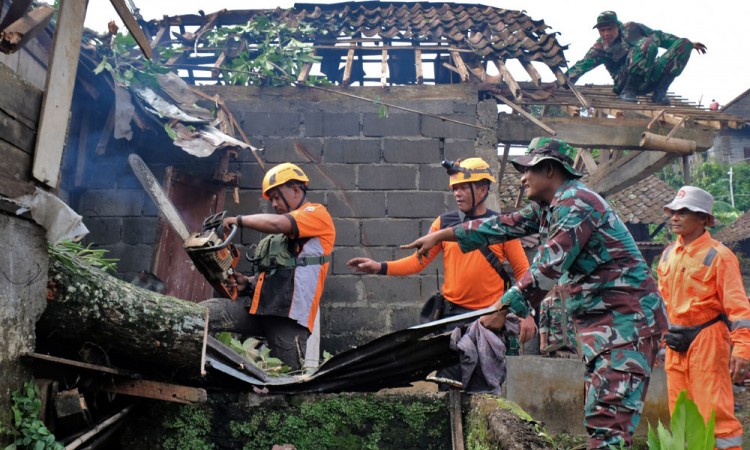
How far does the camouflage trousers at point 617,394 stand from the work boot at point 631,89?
551cm

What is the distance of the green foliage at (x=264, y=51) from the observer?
25.1ft

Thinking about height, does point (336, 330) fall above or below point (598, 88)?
below

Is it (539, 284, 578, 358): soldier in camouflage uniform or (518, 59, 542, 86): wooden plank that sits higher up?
(518, 59, 542, 86): wooden plank

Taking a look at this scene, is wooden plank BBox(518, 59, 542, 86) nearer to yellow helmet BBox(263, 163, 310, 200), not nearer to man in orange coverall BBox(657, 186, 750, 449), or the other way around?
man in orange coverall BBox(657, 186, 750, 449)

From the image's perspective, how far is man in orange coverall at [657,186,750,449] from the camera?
440 centimetres

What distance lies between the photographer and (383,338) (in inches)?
156

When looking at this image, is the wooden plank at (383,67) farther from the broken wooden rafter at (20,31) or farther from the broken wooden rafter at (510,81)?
the broken wooden rafter at (20,31)

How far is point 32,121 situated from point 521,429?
2.44 metres

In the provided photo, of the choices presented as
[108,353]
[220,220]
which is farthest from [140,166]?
[108,353]

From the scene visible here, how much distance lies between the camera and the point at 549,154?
3613mm

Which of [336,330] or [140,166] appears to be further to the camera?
[336,330]

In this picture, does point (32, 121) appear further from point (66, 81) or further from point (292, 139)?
point (292, 139)

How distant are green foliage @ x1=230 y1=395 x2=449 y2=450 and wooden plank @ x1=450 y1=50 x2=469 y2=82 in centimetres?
436


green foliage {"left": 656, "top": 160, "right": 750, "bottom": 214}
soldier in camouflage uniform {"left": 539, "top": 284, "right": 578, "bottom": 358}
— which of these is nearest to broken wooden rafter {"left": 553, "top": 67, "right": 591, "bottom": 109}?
soldier in camouflage uniform {"left": 539, "top": 284, "right": 578, "bottom": 358}
